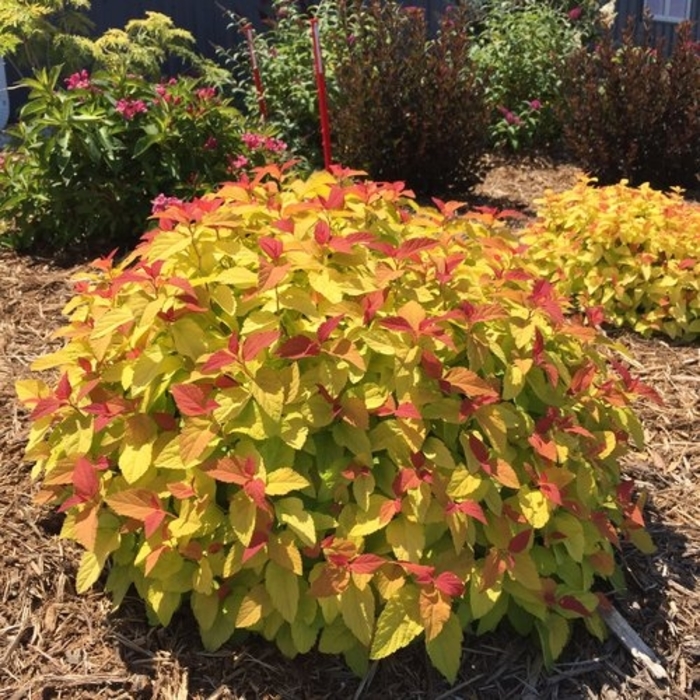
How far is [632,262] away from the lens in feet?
13.5

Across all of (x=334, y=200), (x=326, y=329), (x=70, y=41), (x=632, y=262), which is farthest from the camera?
(x=70, y=41)

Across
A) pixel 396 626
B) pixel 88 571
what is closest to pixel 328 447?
pixel 396 626

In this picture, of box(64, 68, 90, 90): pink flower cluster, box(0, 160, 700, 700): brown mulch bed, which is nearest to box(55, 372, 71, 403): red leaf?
box(0, 160, 700, 700): brown mulch bed

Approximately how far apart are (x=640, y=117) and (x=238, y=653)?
573 centimetres

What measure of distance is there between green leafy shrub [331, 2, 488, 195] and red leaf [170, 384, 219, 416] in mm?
4422

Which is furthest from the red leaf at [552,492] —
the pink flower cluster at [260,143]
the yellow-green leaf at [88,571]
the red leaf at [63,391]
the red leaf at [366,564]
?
the pink flower cluster at [260,143]

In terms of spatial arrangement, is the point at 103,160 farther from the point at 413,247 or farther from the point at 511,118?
the point at 511,118

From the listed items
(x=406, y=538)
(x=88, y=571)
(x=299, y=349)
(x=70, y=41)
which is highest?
(x=70, y=41)

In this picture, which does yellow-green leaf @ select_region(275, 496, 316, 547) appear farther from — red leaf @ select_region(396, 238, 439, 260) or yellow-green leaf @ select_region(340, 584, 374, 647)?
red leaf @ select_region(396, 238, 439, 260)

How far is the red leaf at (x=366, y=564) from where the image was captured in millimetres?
1941

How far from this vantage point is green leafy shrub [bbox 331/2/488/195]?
20.3 ft

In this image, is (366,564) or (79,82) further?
(79,82)

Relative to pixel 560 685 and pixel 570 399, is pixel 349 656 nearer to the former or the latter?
pixel 560 685

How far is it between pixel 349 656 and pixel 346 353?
681 millimetres
